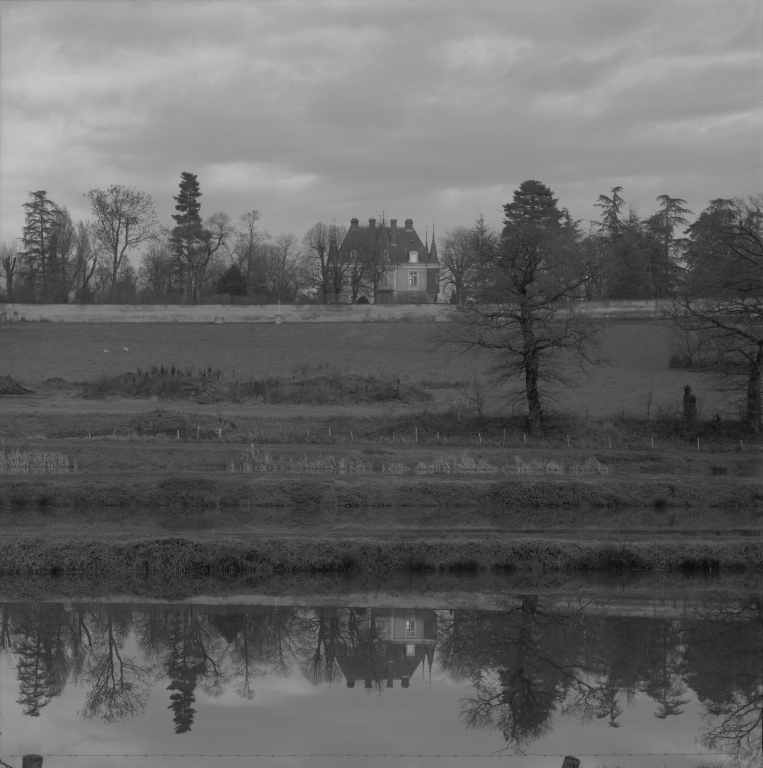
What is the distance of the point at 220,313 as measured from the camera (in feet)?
251

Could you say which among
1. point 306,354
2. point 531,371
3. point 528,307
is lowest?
point 531,371

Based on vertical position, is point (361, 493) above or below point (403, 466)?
below

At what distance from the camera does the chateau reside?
102m

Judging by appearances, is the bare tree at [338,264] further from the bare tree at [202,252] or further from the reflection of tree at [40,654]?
the reflection of tree at [40,654]

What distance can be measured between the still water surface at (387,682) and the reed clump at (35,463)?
13.1 m

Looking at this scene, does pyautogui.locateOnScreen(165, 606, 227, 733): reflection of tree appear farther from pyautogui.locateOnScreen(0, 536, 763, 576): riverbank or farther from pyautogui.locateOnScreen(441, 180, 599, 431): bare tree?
pyautogui.locateOnScreen(441, 180, 599, 431): bare tree

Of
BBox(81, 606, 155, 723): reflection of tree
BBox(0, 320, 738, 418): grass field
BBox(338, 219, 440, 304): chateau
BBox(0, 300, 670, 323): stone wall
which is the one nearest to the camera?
BBox(81, 606, 155, 723): reflection of tree

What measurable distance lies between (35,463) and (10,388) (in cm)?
2039

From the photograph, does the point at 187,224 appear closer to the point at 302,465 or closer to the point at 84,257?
the point at 84,257

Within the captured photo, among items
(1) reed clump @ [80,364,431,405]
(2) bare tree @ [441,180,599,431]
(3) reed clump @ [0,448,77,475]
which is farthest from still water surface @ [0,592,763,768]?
(1) reed clump @ [80,364,431,405]

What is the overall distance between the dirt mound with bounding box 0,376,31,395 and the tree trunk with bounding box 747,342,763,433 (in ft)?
112

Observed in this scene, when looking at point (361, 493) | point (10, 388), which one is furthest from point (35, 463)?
point (10, 388)

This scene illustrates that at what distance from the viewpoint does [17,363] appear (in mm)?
60938

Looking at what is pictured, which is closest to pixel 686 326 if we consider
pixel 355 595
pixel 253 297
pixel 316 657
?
pixel 355 595
